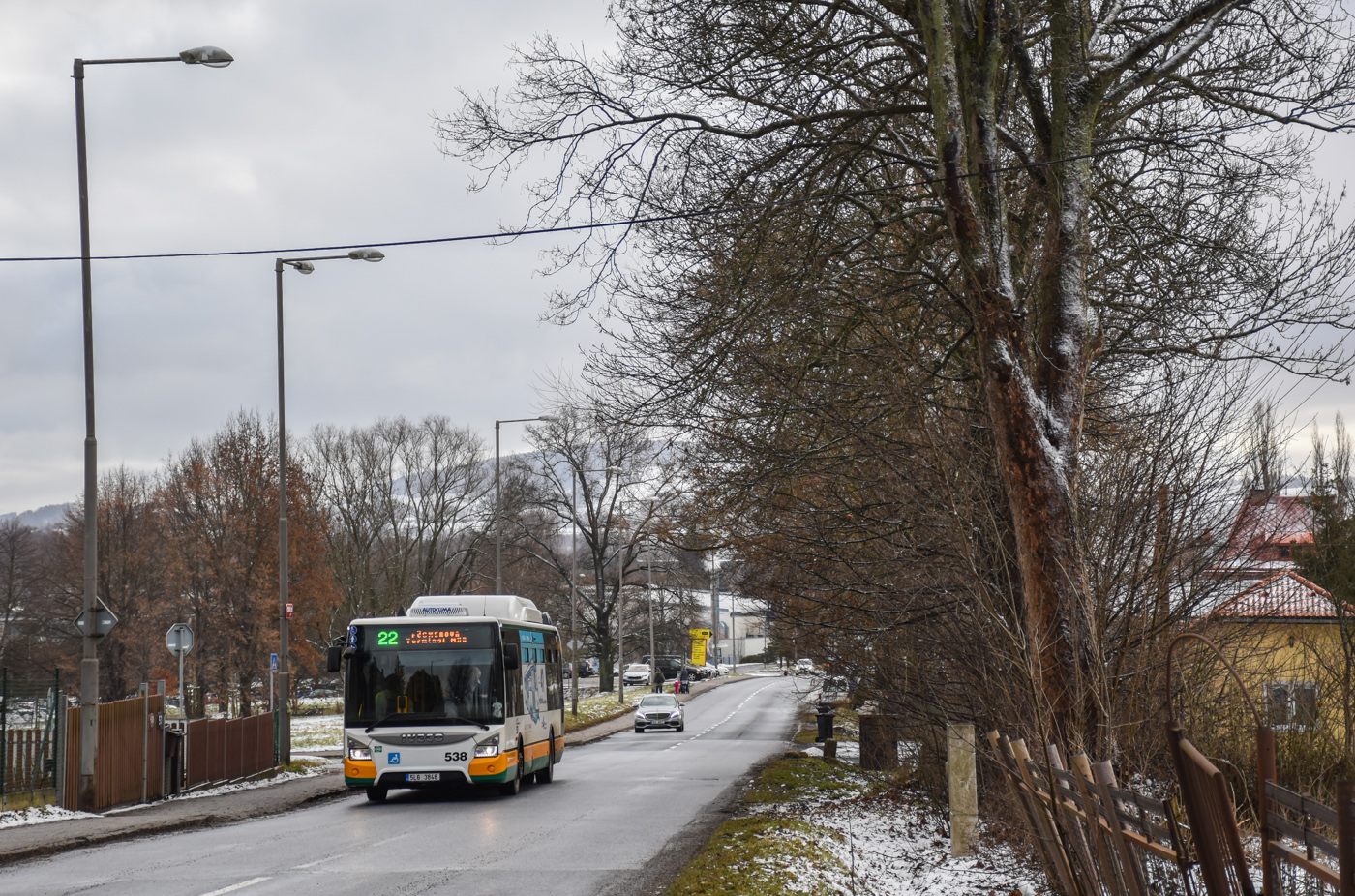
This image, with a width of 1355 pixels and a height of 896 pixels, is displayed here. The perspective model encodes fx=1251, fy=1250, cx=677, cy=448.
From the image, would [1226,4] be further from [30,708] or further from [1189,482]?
[30,708]

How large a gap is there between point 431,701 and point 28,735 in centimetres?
556

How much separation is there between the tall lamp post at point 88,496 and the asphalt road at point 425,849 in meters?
2.60

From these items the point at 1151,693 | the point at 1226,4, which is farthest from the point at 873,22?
the point at 1151,693

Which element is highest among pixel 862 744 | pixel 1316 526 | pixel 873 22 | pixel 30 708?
pixel 873 22

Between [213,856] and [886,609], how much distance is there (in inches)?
289

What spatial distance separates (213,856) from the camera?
1287 cm

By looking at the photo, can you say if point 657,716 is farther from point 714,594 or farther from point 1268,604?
point 1268,604

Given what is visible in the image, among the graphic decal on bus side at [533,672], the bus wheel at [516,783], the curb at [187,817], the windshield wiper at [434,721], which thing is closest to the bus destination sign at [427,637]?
the windshield wiper at [434,721]

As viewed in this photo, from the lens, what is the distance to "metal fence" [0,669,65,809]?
17.0 m

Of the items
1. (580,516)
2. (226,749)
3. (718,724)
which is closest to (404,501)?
(580,516)

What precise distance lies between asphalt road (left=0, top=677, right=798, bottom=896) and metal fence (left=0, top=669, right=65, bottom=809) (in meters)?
3.37

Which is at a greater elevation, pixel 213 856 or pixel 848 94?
pixel 848 94

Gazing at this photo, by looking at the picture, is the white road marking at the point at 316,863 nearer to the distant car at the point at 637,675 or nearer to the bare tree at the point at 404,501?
the bare tree at the point at 404,501

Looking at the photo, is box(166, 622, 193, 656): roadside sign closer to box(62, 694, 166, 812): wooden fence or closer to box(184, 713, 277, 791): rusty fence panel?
box(62, 694, 166, 812): wooden fence
